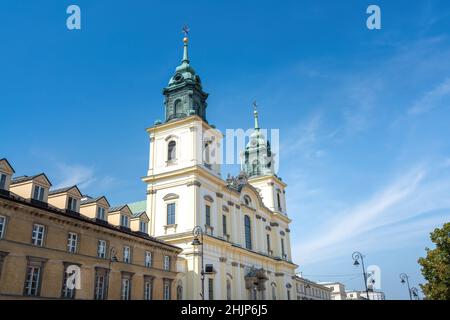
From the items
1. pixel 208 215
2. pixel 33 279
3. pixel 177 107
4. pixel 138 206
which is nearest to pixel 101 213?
pixel 33 279

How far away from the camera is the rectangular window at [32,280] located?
23.1 metres

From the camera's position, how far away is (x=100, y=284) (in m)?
28.2

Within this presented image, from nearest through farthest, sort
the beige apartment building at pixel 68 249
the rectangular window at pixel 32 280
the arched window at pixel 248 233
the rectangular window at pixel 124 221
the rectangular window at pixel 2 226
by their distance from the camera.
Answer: the rectangular window at pixel 2 226 < the beige apartment building at pixel 68 249 < the rectangular window at pixel 32 280 < the rectangular window at pixel 124 221 < the arched window at pixel 248 233

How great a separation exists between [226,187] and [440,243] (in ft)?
81.4

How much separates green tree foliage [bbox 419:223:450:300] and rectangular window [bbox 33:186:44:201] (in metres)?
35.3

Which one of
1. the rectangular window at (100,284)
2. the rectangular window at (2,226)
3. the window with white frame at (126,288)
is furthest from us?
the window with white frame at (126,288)

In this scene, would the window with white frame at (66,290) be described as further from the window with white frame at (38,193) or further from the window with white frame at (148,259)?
the window with white frame at (148,259)

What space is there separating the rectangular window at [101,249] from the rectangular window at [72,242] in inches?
82.9

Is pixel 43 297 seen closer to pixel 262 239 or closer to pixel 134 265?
pixel 134 265

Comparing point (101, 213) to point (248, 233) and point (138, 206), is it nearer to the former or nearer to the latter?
point (138, 206)

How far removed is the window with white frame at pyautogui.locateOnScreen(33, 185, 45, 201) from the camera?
86.6 feet

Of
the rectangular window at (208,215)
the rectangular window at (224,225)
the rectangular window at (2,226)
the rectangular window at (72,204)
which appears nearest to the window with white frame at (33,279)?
the rectangular window at (2,226)

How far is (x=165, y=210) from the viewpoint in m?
46.3
